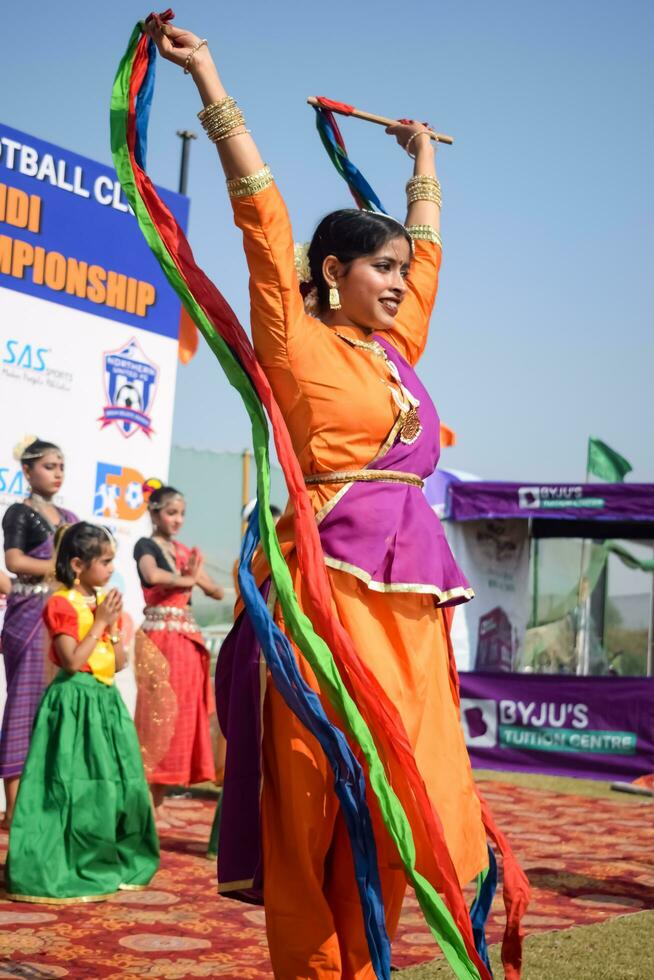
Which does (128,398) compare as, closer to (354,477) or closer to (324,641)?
(354,477)

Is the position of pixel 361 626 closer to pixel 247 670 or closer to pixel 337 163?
pixel 247 670

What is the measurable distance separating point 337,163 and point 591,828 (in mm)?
4328

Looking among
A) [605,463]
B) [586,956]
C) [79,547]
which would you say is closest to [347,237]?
[586,956]

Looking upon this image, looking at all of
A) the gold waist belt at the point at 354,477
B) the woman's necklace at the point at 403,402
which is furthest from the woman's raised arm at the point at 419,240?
the gold waist belt at the point at 354,477

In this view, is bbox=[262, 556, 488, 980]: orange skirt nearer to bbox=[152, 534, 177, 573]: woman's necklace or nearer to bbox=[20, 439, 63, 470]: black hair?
bbox=[20, 439, 63, 470]: black hair

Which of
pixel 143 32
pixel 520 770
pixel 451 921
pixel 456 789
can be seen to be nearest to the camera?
pixel 451 921

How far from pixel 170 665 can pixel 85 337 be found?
5.80ft

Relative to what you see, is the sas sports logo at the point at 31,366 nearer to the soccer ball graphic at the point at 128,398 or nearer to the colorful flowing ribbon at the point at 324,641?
the soccer ball graphic at the point at 128,398

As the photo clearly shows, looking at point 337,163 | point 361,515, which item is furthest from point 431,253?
point 361,515

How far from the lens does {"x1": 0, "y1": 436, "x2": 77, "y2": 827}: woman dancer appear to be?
5.18m

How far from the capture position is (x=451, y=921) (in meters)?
2.15

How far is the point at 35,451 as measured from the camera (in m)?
5.47

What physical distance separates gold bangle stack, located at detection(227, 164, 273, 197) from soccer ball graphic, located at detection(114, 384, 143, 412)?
422 centimetres

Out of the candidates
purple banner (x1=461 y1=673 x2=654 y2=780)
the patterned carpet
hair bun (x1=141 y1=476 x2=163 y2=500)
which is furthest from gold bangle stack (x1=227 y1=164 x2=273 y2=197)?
purple banner (x1=461 y1=673 x2=654 y2=780)
